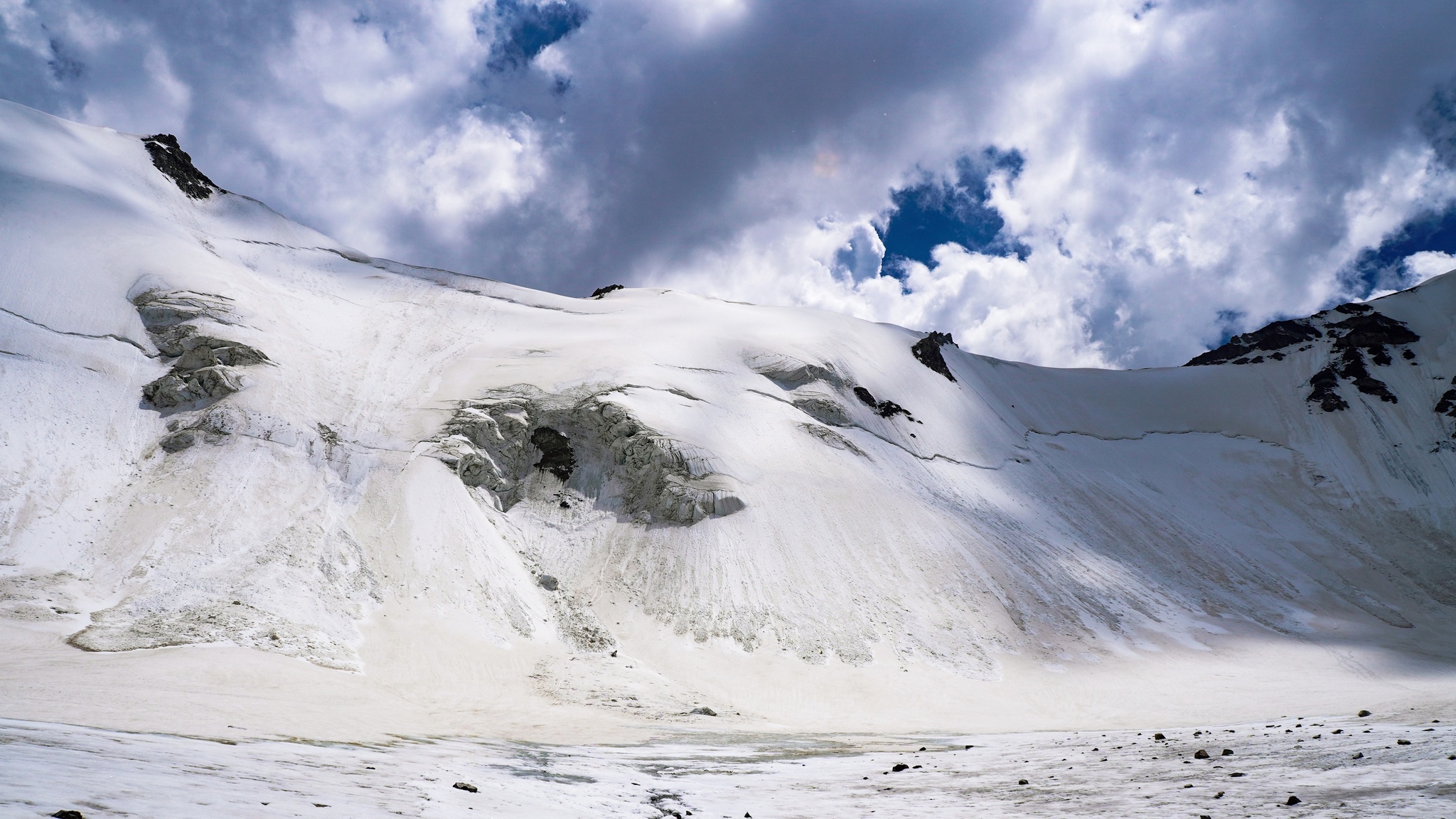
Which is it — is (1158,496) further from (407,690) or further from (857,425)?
(407,690)

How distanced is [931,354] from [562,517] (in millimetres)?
36077

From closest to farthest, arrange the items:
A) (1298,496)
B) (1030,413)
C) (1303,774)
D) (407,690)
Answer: (1303,774), (407,690), (1298,496), (1030,413)

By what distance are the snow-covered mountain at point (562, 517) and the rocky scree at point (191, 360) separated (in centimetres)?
13

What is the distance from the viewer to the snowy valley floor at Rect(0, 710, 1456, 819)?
238 inches

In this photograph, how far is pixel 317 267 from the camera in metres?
47.8

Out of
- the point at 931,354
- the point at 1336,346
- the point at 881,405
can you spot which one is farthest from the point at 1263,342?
the point at 881,405

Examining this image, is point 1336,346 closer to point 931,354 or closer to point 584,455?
point 931,354

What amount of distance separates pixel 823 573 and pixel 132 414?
2701cm

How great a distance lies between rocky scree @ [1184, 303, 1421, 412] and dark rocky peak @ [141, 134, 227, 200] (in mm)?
87852

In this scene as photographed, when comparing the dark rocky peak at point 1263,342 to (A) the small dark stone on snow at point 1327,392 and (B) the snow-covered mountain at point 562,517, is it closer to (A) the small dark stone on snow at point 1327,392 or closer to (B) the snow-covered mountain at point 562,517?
(A) the small dark stone on snow at point 1327,392

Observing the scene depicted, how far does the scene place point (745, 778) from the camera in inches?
435

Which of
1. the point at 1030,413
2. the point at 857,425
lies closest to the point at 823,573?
the point at 857,425

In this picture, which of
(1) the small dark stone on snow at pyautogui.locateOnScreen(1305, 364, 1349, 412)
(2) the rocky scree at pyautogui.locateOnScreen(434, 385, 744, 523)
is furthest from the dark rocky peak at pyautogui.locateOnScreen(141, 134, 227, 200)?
(1) the small dark stone on snow at pyautogui.locateOnScreen(1305, 364, 1349, 412)

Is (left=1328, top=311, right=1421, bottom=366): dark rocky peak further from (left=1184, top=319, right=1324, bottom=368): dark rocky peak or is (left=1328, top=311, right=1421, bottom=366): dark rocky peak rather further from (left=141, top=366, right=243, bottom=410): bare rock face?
(left=141, top=366, right=243, bottom=410): bare rock face
